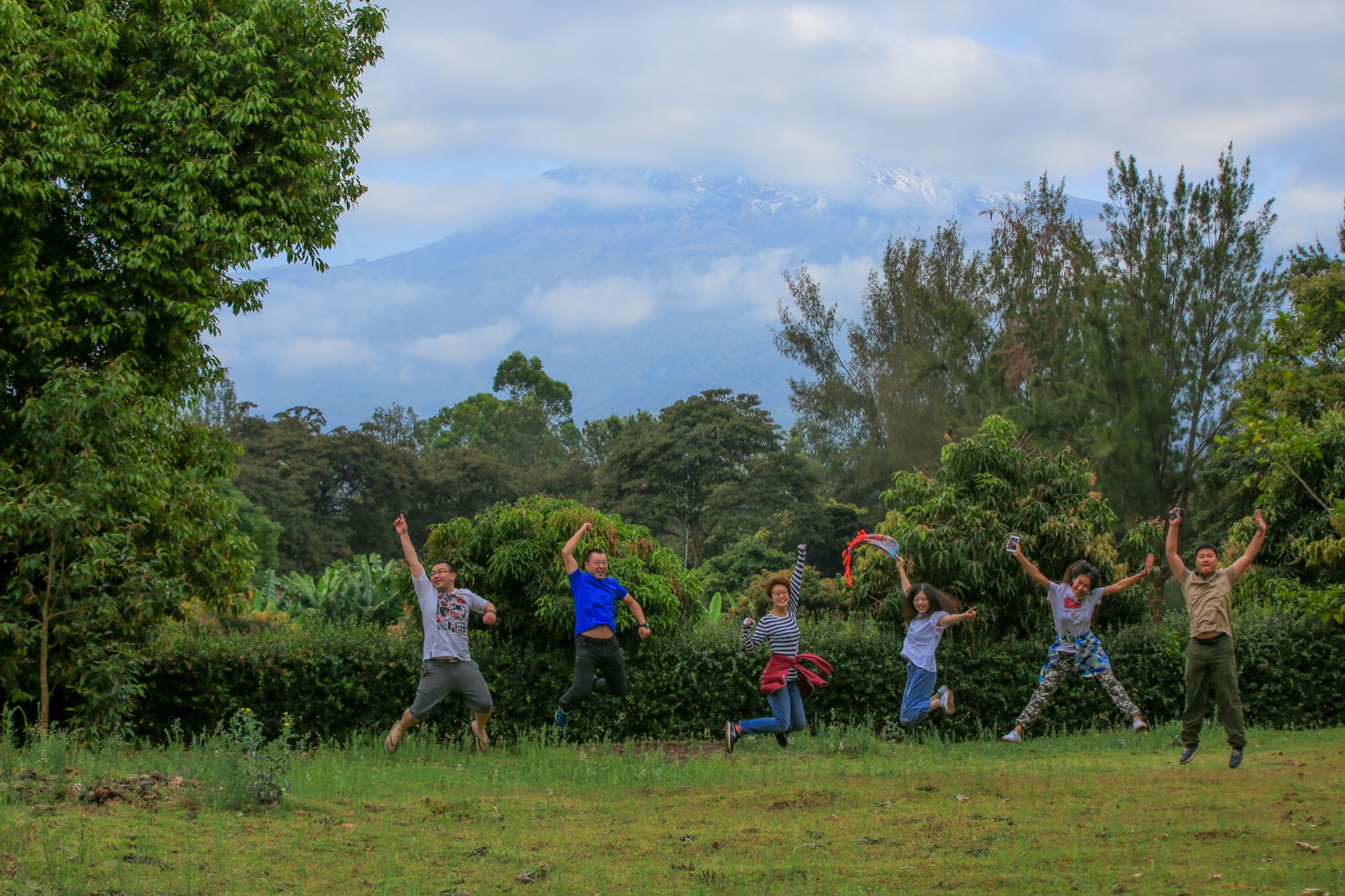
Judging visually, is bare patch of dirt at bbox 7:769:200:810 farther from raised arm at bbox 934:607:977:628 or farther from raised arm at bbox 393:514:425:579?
raised arm at bbox 934:607:977:628

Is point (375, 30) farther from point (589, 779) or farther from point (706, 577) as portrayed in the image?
point (706, 577)

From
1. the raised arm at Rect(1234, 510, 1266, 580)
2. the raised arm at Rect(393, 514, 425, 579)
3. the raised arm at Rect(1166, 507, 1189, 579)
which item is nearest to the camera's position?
the raised arm at Rect(1166, 507, 1189, 579)

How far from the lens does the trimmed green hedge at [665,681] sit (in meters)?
10.9

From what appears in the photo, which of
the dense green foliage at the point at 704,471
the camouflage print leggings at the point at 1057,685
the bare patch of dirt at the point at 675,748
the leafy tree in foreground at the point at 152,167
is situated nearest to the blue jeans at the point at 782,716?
the bare patch of dirt at the point at 675,748

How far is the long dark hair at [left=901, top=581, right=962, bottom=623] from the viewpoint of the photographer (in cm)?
1062

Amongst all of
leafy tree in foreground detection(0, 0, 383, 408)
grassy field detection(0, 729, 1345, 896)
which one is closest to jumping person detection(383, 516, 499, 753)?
grassy field detection(0, 729, 1345, 896)

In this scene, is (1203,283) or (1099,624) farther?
(1203,283)

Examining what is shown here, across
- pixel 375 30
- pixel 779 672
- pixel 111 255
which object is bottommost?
pixel 779 672

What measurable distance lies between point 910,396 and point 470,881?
46.0m

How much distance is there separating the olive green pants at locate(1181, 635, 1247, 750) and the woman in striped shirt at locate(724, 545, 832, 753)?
321cm

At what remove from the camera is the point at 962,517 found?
41.0ft

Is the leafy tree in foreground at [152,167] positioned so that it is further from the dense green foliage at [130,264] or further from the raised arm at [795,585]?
the raised arm at [795,585]

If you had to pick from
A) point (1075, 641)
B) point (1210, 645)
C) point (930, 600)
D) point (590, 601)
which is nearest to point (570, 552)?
point (590, 601)

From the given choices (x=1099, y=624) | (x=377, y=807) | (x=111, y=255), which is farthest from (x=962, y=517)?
(x=111, y=255)
